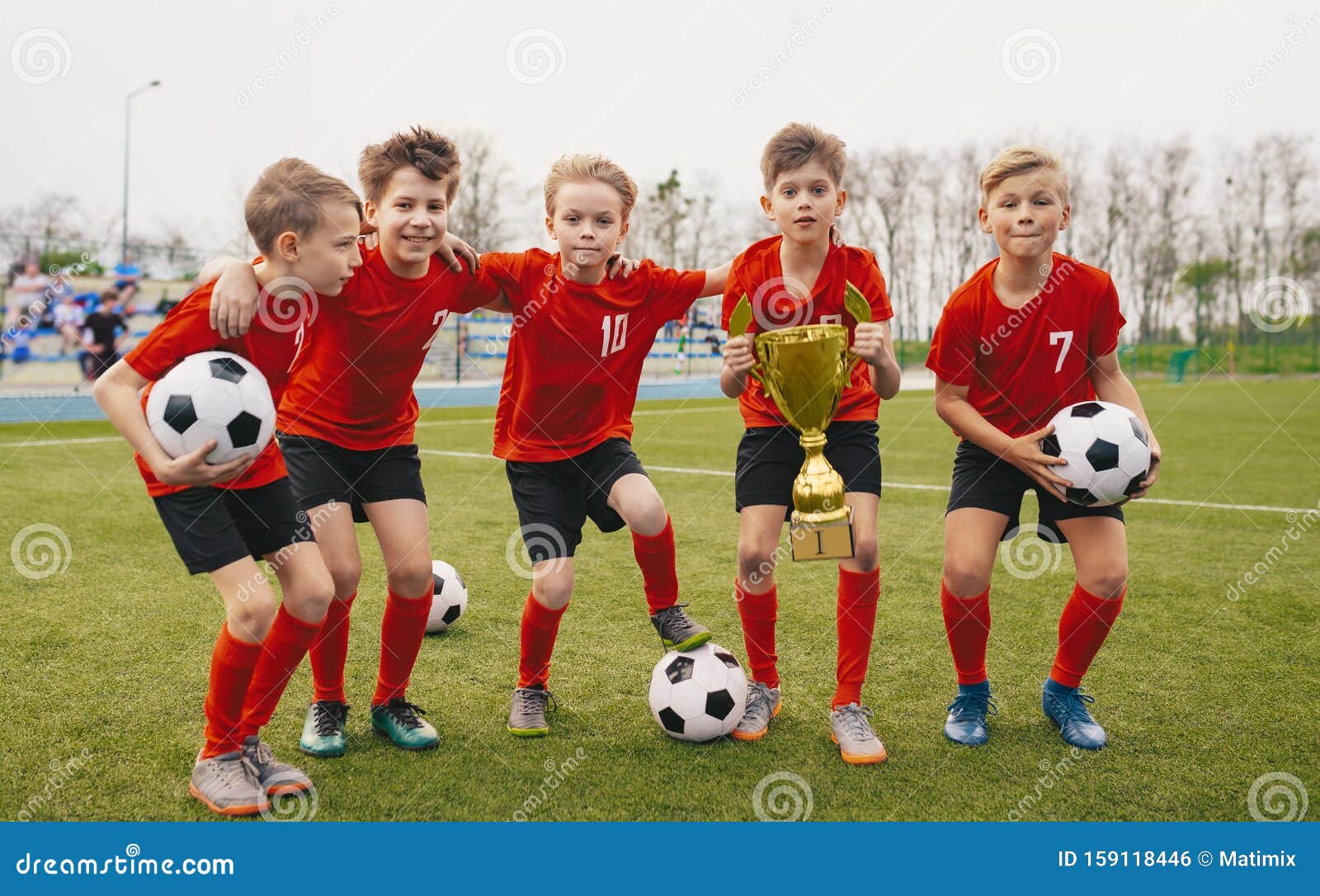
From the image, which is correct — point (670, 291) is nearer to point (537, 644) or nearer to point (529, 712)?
point (537, 644)

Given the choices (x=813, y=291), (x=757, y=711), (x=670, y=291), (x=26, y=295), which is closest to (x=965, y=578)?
(x=757, y=711)

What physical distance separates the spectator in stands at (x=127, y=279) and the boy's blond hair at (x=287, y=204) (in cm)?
2190

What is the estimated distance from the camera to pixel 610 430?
3693mm

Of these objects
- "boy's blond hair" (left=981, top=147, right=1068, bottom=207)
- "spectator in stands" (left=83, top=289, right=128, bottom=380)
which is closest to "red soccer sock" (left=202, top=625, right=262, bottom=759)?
"boy's blond hair" (left=981, top=147, right=1068, bottom=207)

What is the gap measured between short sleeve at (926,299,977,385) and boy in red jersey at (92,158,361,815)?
196cm

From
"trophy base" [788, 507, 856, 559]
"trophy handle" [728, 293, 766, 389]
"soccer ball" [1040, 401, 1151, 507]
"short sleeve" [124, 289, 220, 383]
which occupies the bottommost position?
"trophy base" [788, 507, 856, 559]

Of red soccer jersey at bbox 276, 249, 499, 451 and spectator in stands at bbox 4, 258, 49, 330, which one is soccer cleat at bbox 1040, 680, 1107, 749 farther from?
spectator in stands at bbox 4, 258, 49, 330

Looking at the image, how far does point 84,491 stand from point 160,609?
4.07 meters

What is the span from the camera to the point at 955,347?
135 inches

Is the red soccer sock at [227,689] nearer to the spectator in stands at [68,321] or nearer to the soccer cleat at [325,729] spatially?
the soccer cleat at [325,729]

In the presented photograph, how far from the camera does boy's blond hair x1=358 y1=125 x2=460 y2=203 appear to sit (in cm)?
322

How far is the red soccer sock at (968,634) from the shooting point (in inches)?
136

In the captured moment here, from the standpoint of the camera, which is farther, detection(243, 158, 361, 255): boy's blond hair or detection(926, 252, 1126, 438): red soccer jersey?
detection(926, 252, 1126, 438): red soccer jersey

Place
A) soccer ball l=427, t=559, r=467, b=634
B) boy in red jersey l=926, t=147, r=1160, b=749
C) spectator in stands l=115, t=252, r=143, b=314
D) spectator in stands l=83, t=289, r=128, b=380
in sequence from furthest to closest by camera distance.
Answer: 1. spectator in stands l=115, t=252, r=143, b=314
2. spectator in stands l=83, t=289, r=128, b=380
3. soccer ball l=427, t=559, r=467, b=634
4. boy in red jersey l=926, t=147, r=1160, b=749
